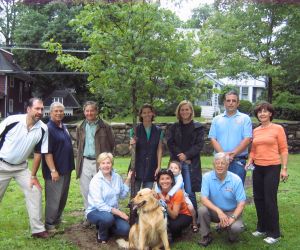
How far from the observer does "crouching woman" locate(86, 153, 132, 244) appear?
5.89 metres

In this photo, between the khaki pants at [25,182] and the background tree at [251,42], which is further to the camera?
the background tree at [251,42]

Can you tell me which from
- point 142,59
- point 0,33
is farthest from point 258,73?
point 0,33

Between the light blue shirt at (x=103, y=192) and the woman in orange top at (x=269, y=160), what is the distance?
1971 mm

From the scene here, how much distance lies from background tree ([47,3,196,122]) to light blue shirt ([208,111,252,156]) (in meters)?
0.93

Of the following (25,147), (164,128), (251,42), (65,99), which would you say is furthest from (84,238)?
(65,99)

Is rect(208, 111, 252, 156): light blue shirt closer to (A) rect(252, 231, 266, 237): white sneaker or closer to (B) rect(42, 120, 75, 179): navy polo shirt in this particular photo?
(A) rect(252, 231, 266, 237): white sneaker

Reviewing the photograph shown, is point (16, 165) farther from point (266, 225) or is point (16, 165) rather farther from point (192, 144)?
point (266, 225)

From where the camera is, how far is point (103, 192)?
5934 millimetres

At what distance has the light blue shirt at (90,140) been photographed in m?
6.61

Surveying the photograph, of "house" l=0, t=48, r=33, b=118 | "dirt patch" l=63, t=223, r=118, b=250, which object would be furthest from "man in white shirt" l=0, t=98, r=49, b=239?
"house" l=0, t=48, r=33, b=118

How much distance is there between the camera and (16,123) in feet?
19.1

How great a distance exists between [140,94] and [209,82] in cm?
116

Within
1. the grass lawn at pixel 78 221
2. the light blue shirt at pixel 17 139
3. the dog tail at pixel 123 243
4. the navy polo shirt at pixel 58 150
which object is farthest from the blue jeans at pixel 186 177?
the light blue shirt at pixel 17 139

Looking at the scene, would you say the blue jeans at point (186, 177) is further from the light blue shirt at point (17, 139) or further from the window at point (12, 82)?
the window at point (12, 82)
